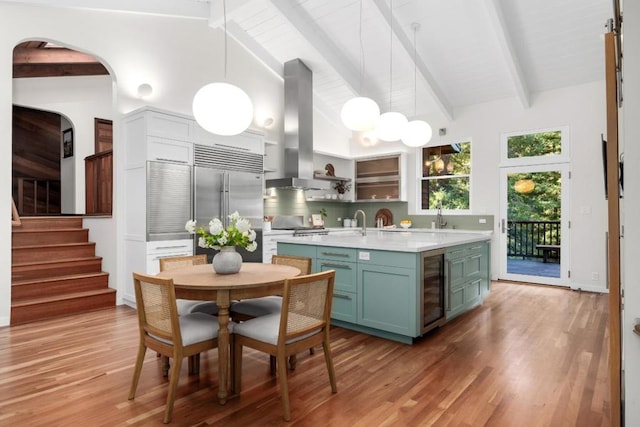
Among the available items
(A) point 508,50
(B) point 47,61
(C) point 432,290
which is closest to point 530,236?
(A) point 508,50

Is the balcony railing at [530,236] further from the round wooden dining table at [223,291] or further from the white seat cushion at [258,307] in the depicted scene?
the round wooden dining table at [223,291]

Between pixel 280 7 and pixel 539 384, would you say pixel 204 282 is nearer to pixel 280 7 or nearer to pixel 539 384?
pixel 539 384

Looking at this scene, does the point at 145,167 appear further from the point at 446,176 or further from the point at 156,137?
the point at 446,176

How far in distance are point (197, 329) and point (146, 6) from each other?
4.45 meters

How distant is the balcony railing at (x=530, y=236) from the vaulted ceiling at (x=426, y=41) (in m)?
1.94

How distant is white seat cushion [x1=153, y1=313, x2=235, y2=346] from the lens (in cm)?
220

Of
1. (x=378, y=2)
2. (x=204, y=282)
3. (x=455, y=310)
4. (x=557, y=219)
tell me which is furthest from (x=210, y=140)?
(x=557, y=219)

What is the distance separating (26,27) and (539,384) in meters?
5.73

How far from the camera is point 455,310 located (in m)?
3.90

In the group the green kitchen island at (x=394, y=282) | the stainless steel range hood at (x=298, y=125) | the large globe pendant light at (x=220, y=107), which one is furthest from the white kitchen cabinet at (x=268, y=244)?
the large globe pendant light at (x=220, y=107)

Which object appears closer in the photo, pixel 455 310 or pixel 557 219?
pixel 455 310

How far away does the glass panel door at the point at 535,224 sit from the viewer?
588 cm

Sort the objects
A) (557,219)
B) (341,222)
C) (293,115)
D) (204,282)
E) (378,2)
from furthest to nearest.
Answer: (341,222) → (293,115) → (557,219) → (378,2) → (204,282)

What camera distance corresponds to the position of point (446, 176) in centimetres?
707
